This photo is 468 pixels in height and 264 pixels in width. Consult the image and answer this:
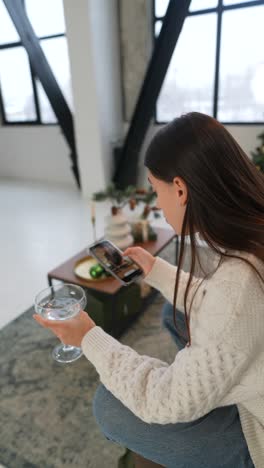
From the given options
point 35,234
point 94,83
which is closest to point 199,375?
point 35,234

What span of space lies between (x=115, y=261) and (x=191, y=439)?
0.75 m

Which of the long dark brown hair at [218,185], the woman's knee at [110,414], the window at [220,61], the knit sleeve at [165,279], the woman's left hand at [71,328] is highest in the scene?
the window at [220,61]

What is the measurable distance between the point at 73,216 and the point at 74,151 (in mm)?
1095

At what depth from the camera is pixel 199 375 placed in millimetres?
559

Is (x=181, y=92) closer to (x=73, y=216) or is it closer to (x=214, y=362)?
(x=73, y=216)

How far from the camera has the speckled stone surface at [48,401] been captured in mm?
1034

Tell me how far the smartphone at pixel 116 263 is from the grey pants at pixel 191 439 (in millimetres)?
509

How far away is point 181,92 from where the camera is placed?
3.63 meters

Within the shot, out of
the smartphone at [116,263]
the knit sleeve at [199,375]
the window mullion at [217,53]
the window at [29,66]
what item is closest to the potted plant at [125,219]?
the smartphone at [116,263]

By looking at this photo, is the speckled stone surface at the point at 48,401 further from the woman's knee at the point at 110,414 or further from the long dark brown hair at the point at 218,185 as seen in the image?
the long dark brown hair at the point at 218,185

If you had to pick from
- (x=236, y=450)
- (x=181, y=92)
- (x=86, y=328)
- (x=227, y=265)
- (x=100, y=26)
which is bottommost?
(x=236, y=450)

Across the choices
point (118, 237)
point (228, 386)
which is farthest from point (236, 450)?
point (118, 237)

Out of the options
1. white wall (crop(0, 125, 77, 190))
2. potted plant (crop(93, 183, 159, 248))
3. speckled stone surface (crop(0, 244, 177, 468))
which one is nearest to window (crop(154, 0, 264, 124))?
white wall (crop(0, 125, 77, 190))

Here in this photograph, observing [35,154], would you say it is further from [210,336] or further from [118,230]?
[210,336]
